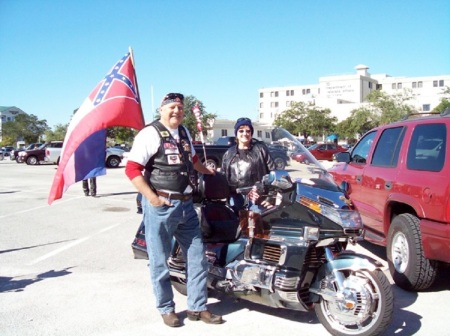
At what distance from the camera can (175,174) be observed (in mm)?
3844

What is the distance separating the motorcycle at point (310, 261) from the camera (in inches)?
138

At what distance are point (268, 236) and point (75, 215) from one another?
7.17 meters

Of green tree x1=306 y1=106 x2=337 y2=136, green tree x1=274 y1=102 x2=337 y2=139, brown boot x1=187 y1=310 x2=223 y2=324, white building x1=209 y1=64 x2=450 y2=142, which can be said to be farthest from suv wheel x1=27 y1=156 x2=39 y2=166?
white building x1=209 y1=64 x2=450 y2=142

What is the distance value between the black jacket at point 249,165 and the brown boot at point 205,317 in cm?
145

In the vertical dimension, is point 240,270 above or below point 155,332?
above

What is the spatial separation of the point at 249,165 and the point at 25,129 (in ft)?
311

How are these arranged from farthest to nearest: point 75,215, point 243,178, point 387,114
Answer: point 387,114 → point 75,215 → point 243,178

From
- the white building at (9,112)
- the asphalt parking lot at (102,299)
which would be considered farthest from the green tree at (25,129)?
the asphalt parking lot at (102,299)

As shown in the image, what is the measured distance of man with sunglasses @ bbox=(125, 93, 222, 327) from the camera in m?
3.78

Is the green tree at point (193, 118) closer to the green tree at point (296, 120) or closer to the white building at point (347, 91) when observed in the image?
the green tree at point (296, 120)

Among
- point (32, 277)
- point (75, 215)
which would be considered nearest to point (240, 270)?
point (32, 277)

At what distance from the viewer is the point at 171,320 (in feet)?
13.1

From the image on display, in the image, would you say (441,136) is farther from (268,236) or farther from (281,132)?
(268,236)

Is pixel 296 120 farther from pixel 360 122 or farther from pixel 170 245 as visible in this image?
pixel 170 245
